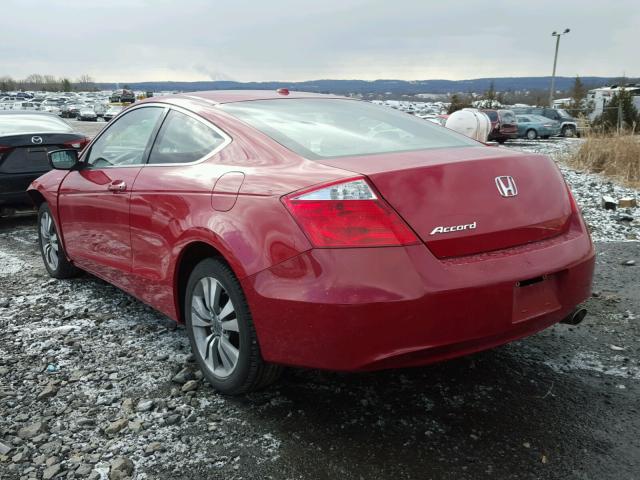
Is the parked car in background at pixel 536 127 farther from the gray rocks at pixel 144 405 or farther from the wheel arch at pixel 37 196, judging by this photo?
the gray rocks at pixel 144 405

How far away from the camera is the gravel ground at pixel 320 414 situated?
2328 mm

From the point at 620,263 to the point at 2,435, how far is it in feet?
16.3

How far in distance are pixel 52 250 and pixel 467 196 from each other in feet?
12.8

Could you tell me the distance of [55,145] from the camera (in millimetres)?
7336

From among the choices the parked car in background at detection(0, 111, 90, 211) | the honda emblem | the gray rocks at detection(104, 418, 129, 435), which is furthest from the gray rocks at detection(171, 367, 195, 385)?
the parked car in background at detection(0, 111, 90, 211)

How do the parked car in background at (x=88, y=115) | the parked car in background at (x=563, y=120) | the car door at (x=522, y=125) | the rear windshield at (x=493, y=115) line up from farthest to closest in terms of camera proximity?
the parked car in background at (x=88, y=115)
the parked car in background at (x=563, y=120)
the car door at (x=522, y=125)
the rear windshield at (x=493, y=115)

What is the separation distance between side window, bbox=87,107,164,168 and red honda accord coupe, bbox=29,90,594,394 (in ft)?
0.68

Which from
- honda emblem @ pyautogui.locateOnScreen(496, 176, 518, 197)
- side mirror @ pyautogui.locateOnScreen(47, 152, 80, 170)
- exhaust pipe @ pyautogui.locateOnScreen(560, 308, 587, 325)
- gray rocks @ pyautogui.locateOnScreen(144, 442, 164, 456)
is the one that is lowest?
gray rocks @ pyautogui.locateOnScreen(144, 442, 164, 456)

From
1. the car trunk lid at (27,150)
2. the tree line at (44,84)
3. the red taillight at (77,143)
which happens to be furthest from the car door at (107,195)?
the tree line at (44,84)

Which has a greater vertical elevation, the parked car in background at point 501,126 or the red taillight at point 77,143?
the red taillight at point 77,143

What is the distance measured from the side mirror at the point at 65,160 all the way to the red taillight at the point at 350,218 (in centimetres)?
263

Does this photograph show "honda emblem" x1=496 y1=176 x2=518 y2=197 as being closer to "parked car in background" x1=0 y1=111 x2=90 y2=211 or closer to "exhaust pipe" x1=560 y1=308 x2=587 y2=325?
"exhaust pipe" x1=560 y1=308 x2=587 y2=325

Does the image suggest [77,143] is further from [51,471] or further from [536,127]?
[536,127]

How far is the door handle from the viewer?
3502 millimetres
